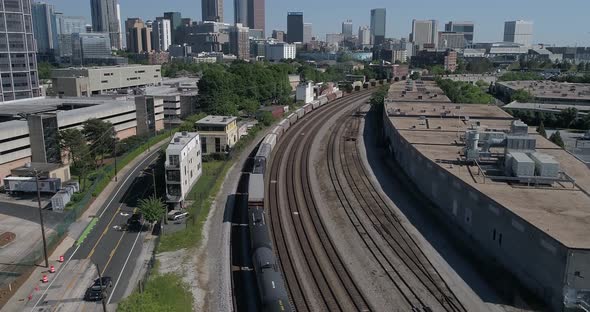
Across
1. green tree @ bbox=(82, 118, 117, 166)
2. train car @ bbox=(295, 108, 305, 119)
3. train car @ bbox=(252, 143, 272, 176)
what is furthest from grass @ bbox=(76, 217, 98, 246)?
train car @ bbox=(295, 108, 305, 119)

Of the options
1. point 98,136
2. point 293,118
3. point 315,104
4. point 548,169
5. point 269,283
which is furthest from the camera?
point 315,104

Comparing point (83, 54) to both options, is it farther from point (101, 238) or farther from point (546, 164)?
point (546, 164)

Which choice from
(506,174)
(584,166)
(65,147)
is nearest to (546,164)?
(506,174)

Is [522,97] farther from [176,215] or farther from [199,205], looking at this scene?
[176,215]

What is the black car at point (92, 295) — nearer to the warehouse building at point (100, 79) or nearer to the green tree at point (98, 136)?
the green tree at point (98, 136)

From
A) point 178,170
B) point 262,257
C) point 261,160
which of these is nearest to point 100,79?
point 261,160

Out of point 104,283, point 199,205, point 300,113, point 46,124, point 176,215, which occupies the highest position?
point 46,124
